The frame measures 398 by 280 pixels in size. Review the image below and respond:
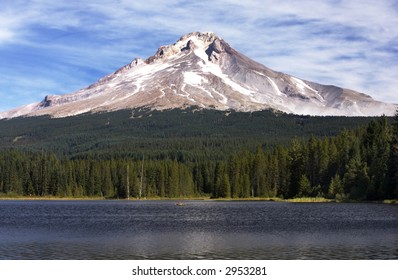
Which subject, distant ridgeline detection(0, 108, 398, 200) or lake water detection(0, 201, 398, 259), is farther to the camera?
distant ridgeline detection(0, 108, 398, 200)

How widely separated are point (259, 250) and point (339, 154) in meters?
87.9

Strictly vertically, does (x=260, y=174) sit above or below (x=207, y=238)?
above

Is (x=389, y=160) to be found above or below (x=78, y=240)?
above

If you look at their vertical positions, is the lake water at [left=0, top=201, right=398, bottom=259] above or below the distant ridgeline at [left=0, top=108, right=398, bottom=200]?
below

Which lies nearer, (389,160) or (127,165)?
(389,160)

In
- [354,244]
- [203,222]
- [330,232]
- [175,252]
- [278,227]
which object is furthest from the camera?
[203,222]

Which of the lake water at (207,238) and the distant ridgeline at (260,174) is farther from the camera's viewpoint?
the distant ridgeline at (260,174)

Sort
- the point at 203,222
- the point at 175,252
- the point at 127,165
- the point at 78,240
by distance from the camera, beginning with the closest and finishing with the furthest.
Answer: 1. the point at 175,252
2. the point at 78,240
3. the point at 203,222
4. the point at 127,165

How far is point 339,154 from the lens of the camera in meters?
131

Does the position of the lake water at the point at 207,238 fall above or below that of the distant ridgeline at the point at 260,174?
below

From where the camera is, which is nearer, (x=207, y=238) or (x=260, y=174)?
(x=207, y=238)

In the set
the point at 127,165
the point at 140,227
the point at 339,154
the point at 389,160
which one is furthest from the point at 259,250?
the point at 127,165
